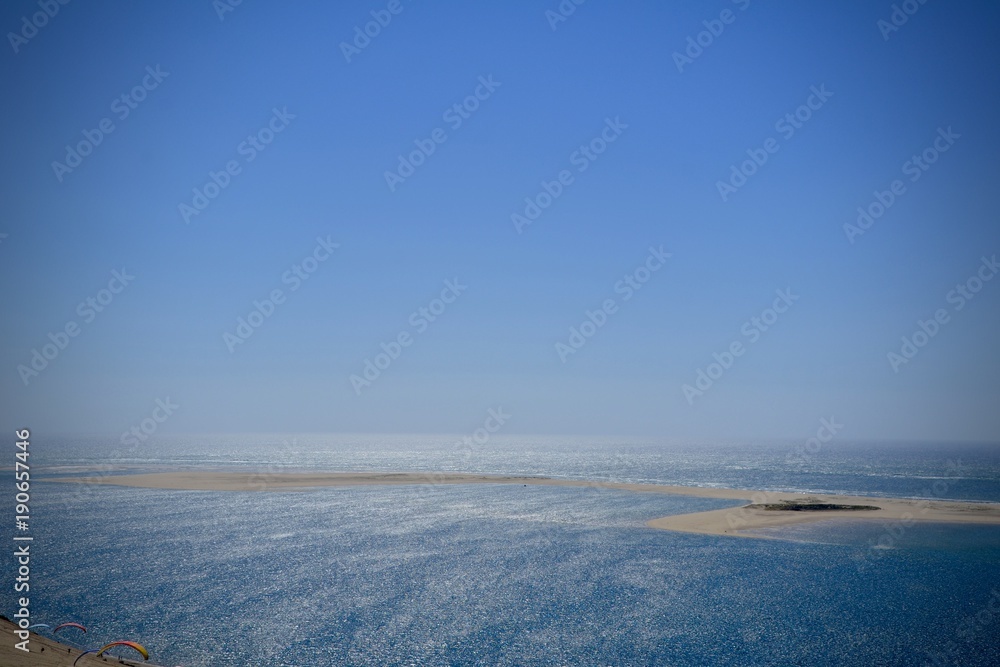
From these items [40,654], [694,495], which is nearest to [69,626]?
[40,654]

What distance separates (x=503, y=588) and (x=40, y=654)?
2399 cm

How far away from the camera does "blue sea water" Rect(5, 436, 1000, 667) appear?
28828 millimetres

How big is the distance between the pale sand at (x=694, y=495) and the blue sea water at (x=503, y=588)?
15.4 feet

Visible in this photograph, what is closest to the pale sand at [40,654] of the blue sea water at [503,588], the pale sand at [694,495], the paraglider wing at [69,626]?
the paraglider wing at [69,626]

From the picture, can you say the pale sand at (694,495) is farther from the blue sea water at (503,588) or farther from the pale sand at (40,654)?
the pale sand at (40,654)

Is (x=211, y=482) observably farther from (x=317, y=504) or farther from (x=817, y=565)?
(x=817, y=565)

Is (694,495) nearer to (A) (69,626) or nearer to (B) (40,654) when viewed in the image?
(A) (69,626)

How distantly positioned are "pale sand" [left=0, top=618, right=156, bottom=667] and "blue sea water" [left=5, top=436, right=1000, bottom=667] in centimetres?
221

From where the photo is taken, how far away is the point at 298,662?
26766 millimetres

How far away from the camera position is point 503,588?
39031mm

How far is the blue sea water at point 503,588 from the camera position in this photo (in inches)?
1135

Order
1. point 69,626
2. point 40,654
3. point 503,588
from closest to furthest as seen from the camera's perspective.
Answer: point 40,654, point 69,626, point 503,588

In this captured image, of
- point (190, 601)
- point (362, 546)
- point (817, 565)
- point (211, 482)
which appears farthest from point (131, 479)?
point (817, 565)

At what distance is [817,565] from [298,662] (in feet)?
126
